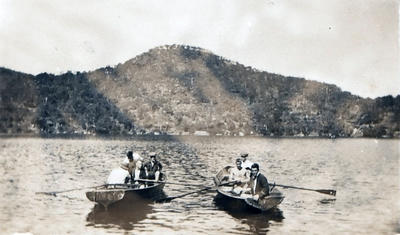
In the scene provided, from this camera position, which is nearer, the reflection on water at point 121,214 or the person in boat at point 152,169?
the reflection on water at point 121,214

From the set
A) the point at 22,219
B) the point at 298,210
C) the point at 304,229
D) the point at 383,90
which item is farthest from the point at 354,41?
the point at 22,219

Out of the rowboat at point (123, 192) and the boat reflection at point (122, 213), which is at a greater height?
the rowboat at point (123, 192)

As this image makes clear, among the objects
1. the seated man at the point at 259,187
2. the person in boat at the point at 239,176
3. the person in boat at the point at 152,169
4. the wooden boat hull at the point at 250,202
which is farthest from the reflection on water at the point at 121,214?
the seated man at the point at 259,187

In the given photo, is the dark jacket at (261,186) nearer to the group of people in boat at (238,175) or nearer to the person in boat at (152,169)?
the group of people in boat at (238,175)

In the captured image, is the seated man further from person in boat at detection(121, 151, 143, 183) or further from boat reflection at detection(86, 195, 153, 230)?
person in boat at detection(121, 151, 143, 183)

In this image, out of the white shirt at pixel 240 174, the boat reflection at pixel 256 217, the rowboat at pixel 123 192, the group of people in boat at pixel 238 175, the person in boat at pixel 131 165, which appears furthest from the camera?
the white shirt at pixel 240 174

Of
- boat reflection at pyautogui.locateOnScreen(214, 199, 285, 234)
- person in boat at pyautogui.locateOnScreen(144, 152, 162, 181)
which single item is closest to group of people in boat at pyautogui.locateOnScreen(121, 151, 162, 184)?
person in boat at pyautogui.locateOnScreen(144, 152, 162, 181)
